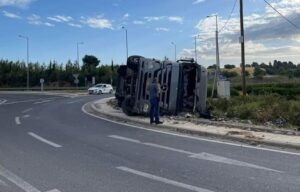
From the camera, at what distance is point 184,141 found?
1426cm

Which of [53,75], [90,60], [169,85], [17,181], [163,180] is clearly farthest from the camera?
[90,60]

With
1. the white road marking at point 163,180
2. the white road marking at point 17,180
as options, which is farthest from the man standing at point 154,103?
the white road marking at point 17,180

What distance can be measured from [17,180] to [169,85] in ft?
45.7

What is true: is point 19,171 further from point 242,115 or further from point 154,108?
point 242,115

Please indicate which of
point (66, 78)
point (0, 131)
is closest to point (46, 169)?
point (0, 131)

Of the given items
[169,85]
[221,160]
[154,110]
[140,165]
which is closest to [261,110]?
[169,85]

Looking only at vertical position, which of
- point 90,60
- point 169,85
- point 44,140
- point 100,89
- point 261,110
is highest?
point 90,60

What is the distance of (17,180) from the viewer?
358 inches

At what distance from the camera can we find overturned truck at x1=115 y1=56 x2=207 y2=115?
2259 cm

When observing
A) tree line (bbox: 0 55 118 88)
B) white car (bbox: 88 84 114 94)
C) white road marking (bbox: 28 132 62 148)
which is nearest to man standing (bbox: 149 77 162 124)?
white road marking (bbox: 28 132 62 148)

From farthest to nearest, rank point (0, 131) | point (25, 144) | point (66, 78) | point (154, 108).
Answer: point (66, 78) < point (154, 108) < point (0, 131) < point (25, 144)

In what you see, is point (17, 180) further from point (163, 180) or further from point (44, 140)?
point (44, 140)

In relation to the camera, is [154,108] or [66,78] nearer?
[154,108]

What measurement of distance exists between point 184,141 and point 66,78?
4226 inches
